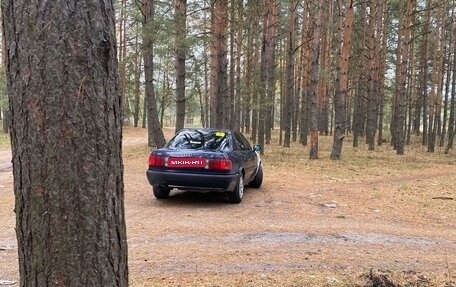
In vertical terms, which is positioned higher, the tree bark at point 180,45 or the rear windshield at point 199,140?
the tree bark at point 180,45

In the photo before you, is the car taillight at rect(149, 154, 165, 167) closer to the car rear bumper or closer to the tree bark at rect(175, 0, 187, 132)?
the car rear bumper

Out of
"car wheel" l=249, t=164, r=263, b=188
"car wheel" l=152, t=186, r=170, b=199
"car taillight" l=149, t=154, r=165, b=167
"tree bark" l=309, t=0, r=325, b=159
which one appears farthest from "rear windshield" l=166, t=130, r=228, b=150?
"tree bark" l=309, t=0, r=325, b=159

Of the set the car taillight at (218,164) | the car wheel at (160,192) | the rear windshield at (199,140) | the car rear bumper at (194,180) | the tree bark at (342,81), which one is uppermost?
the tree bark at (342,81)

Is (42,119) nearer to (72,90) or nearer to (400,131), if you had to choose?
(72,90)

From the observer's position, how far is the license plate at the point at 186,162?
7.69 meters

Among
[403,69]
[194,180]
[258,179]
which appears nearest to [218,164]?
[194,180]

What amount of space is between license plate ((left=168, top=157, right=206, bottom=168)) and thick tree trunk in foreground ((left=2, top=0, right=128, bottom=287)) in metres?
5.71

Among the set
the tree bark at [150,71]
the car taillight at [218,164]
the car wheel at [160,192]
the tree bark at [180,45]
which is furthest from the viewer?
the tree bark at [150,71]

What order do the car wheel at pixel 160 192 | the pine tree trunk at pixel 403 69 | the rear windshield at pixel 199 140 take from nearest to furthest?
1. the rear windshield at pixel 199 140
2. the car wheel at pixel 160 192
3. the pine tree trunk at pixel 403 69

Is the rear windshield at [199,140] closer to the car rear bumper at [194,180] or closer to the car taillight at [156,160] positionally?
the car taillight at [156,160]

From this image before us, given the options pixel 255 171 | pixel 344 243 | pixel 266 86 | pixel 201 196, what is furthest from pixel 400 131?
pixel 344 243

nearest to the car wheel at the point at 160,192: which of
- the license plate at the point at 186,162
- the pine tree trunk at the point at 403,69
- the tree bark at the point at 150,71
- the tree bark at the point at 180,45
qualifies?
the license plate at the point at 186,162

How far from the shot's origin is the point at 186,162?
7.72 meters

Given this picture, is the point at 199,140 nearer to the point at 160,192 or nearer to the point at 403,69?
the point at 160,192
